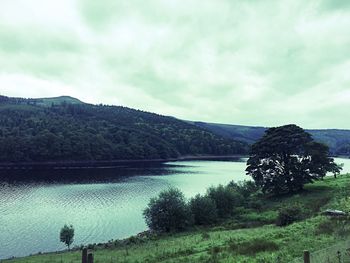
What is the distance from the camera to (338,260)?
24969mm

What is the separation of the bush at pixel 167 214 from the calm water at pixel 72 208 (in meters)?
8.53

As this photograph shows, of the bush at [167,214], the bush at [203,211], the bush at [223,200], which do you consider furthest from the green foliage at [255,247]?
the bush at [223,200]

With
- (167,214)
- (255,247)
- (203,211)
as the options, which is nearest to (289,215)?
(203,211)

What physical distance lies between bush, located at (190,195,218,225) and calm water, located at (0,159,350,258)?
13.8 m

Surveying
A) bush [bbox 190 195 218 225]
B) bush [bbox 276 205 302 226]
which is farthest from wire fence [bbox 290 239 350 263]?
bush [bbox 190 195 218 225]

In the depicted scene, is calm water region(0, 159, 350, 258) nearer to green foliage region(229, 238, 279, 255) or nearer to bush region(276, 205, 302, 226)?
bush region(276, 205, 302, 226)

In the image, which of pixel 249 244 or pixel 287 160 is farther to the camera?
pixel 287 160

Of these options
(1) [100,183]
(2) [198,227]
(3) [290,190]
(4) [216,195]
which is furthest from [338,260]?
(1) [100,183]

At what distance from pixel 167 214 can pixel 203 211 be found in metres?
8.79

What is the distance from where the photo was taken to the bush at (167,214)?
76.9m

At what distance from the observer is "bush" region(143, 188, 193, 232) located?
76.9m

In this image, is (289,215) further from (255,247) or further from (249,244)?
(255,247)

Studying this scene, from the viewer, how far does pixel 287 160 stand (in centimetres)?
9675

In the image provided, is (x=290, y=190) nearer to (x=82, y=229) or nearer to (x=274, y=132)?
(x=274, y=132)
